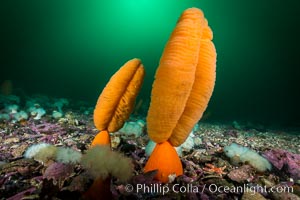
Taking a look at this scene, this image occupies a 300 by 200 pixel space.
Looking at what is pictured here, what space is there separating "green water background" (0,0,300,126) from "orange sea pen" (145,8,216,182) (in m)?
16.0

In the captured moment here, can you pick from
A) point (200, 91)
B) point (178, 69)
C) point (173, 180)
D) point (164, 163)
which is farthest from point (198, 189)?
point (178, 69)

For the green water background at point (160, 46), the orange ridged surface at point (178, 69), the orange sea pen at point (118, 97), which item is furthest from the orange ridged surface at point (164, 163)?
the green water background at point (160, 46)

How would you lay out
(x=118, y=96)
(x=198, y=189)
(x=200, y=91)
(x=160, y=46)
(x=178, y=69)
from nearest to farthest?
(x=178, y=69) < (x=198, y=189) < (x=200, y=91) < (x=118, y=96) < (x=160, y=46)

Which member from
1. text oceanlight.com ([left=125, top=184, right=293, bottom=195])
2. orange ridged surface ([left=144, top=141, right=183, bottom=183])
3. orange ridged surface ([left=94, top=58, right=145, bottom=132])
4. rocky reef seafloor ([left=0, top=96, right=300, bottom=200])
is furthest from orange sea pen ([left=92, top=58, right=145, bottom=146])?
text oceanlight.com ([left=125, top=184, right=293, bottom=195])

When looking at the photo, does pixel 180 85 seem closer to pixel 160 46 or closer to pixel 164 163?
pixel 164 163

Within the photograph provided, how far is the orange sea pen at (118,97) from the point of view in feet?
9.02

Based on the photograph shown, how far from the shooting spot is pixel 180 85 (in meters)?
2.25

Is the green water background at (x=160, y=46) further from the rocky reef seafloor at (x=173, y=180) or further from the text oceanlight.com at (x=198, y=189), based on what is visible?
the text oceanlight.com at (x=198, y=189)

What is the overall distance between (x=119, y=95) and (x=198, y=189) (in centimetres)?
124

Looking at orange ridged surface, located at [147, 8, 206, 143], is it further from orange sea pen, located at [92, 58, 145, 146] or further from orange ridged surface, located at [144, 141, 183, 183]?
orange sea pen, located at [92, 58, 145, 146]

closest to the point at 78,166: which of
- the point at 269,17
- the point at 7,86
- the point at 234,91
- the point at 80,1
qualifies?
the point at 7,86

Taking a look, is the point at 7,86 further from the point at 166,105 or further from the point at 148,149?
the point at 166,105

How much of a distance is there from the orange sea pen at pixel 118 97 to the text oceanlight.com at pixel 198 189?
2.83ft

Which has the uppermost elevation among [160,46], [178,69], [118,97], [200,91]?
[178,69]
